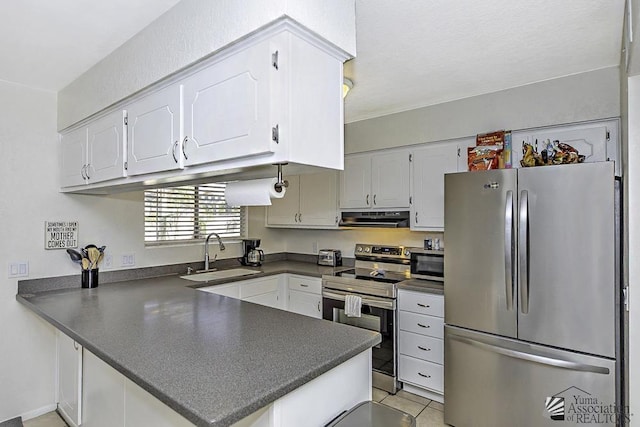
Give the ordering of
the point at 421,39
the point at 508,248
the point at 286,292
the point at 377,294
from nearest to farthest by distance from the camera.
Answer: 1. the point at 421,39
2. the point at 508,248
3. the point at 377,294
4. the point at 286,292

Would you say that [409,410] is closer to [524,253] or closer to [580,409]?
[580,409]

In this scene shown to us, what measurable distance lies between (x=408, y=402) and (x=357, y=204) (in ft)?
5.91

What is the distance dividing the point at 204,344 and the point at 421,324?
1.88m

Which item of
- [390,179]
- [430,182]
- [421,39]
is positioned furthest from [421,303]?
[421,39]

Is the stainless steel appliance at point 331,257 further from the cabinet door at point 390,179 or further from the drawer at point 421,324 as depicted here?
the drawer at point 421,324

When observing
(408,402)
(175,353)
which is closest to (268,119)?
(175,353)

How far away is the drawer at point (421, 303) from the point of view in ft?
8.90

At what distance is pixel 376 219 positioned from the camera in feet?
11.0

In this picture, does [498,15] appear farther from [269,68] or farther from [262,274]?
[262,274]

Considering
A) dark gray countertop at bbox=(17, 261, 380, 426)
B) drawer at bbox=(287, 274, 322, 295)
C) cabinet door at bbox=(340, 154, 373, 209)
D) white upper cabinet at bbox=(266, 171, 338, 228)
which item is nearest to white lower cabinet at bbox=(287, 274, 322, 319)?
drawer at bbox=(287, 274, 322, 295)

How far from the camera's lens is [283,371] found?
4.01ft

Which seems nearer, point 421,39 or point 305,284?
point 421,39

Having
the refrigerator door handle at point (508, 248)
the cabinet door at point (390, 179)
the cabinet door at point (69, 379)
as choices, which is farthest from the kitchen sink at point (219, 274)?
the refrigerator door handle at point (508, 248)

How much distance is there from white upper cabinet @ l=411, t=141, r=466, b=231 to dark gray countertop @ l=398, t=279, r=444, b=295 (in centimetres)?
46
